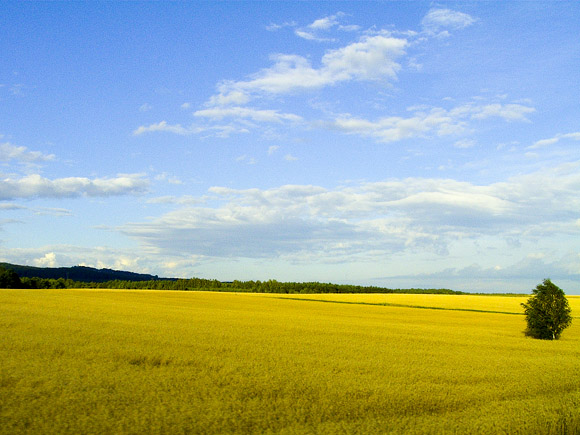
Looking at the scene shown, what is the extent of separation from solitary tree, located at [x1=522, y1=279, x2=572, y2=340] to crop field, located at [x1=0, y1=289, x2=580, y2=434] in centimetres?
472

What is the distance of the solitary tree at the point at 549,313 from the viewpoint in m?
32.8

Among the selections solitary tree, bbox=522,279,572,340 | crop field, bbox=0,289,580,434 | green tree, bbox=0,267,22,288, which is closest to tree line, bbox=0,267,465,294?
green tree, bbox=0,267,22,288

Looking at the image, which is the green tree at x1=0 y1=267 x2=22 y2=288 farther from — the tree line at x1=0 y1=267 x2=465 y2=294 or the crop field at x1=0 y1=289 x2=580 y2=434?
the crop field at x1=0 y1=289 x2=580 y2=434

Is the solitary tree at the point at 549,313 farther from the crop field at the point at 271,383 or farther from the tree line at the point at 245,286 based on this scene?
the tree line at the point at 245,286

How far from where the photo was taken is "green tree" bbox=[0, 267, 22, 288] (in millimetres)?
110094

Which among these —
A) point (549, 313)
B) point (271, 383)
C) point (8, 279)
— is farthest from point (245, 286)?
point (271, 383)

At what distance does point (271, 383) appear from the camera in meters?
15.4

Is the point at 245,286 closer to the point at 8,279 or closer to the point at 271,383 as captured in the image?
the point at 8,279

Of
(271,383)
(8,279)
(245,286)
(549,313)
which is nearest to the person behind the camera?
(271,383)

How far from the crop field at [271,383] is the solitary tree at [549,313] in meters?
4.72

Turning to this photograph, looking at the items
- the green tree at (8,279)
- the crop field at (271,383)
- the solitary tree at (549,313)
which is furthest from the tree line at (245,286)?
the crop field at (271,383)

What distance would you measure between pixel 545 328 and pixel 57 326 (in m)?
30.7

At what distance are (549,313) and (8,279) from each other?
369ft

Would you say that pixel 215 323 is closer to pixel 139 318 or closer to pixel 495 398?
pixel 139 318
